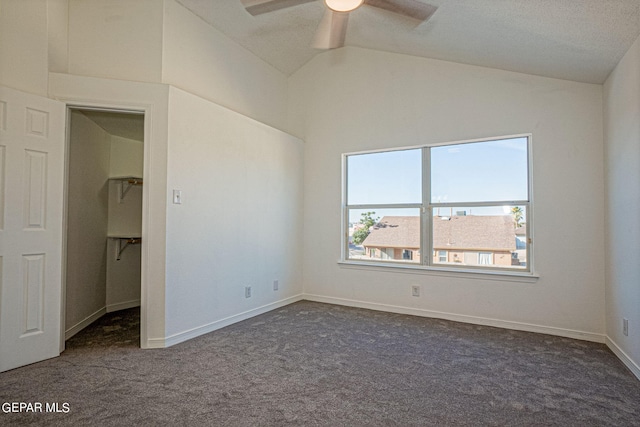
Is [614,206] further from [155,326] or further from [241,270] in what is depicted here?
[155,326]

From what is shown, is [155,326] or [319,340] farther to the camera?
[319,340]

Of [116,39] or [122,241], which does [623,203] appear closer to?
[116,39]

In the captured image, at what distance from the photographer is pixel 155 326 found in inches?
119

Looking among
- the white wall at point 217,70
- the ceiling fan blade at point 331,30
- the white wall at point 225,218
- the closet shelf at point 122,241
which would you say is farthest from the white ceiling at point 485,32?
the closet shelf at point 122,241

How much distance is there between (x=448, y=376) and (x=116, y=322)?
344 centimetres

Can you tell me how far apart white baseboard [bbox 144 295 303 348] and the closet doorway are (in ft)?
0.78

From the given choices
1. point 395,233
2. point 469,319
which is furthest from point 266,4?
point 469,319

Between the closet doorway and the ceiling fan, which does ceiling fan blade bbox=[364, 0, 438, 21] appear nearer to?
the ceiling fan

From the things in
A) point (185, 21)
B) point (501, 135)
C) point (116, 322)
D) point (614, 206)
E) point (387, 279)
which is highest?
point (185, 21)

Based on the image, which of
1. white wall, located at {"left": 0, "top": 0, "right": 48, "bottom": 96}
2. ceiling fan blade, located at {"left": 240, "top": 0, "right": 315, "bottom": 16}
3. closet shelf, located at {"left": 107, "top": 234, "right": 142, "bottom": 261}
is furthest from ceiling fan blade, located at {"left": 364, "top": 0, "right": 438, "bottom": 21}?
closet shelf, located at {"left": 107, "top": 234, "right": 142, "bottom": 261}

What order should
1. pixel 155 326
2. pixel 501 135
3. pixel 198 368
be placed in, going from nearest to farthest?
pixel 198 368 → pixel 155 326 → pixel 501 135

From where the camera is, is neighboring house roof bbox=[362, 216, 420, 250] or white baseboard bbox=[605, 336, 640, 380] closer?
white baseboard bbox=[605, 336, 640, 380]

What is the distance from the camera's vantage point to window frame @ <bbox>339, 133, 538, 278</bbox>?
12.0 feet

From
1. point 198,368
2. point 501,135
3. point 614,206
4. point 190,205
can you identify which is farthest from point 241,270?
point 614,206
